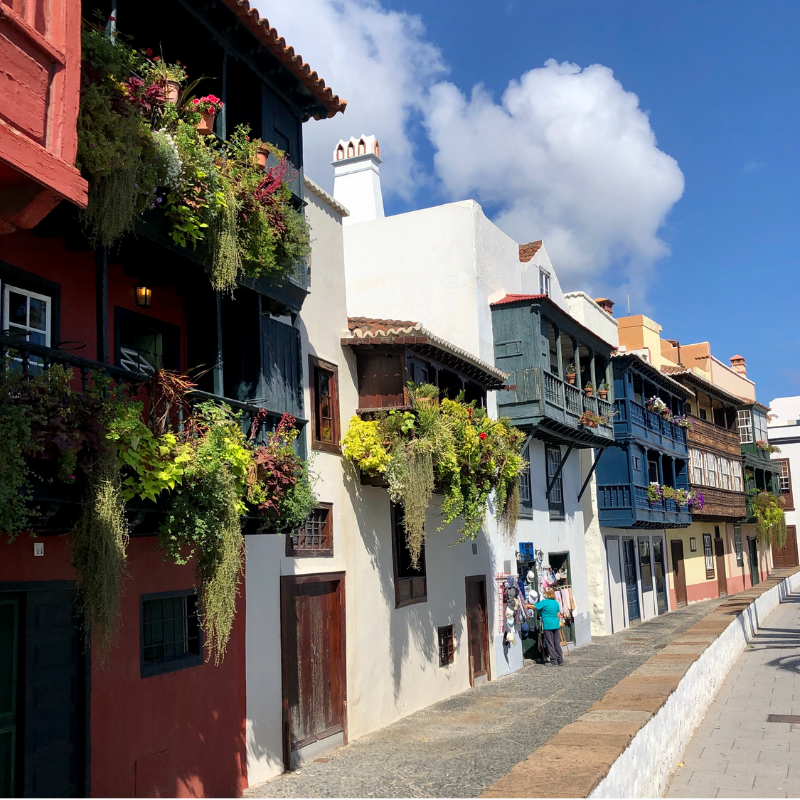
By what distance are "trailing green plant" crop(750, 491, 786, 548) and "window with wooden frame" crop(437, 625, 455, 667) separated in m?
32.7

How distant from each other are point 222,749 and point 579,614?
51.9ft

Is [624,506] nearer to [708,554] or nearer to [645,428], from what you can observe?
[645,428]

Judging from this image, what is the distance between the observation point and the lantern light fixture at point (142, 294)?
30.0 ft

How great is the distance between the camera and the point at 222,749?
31.3ft

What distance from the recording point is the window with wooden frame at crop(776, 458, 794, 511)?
2206 inches

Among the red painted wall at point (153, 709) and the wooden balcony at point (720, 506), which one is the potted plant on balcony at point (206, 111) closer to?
the red painted wall at point (153, 709)

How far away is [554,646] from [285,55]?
14.7m

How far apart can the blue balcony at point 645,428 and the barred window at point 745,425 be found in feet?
Answer: 52.4

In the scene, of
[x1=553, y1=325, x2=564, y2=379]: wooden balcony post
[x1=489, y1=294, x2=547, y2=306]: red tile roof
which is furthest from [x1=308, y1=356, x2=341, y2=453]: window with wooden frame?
[x1=553, y1=325, x2=564, y2=379]: wooden balcony post

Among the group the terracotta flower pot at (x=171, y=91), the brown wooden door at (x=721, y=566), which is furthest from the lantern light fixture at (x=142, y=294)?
the brown wooden door at (x=721, y=566)

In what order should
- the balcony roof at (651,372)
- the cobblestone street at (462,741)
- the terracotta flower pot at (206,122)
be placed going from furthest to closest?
the balcony roof at (651,372), the cobblestone street at (462,741), the terracotta flower pot at (206,122)

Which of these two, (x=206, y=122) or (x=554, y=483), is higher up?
(x=206, y=122)

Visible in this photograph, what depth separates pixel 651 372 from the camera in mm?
29016

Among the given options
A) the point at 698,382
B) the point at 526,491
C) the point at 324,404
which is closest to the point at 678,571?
the point at 698,382
